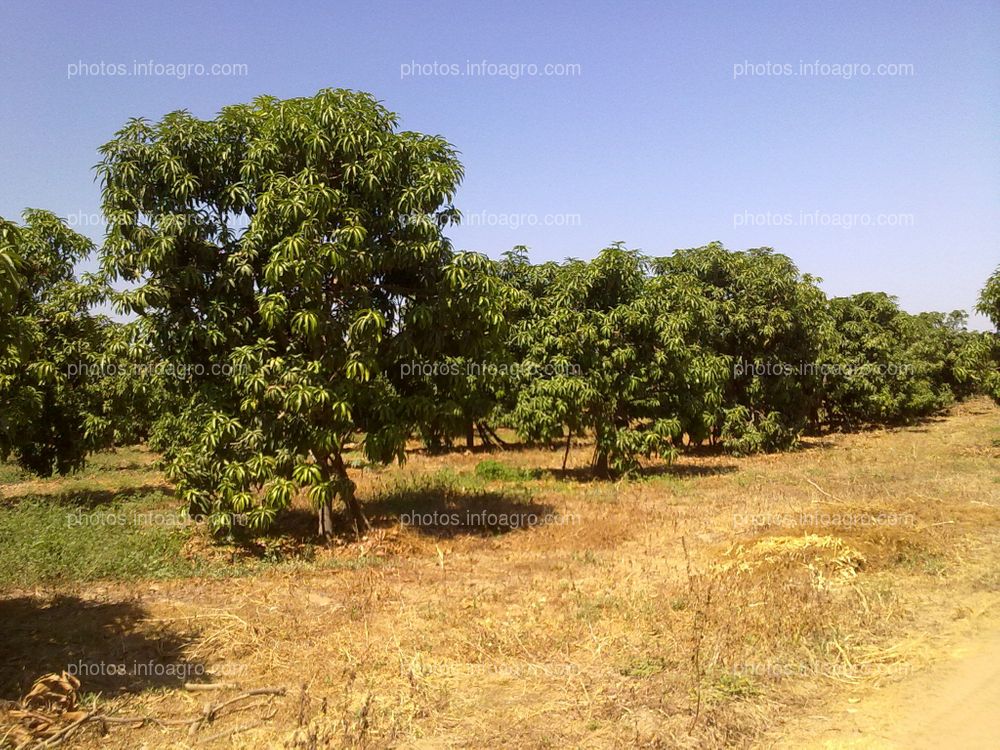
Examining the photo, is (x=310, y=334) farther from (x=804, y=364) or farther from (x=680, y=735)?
(x=804, y=364)

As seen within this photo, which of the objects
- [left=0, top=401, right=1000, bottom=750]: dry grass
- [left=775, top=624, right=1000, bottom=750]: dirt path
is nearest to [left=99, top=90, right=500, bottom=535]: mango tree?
[left=0, top=401, right=1000, bottom=750]: dry grass

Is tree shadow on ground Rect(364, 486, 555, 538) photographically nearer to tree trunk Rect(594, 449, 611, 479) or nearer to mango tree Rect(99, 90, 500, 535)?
mango tree Rect(99, 90, 500, 535)

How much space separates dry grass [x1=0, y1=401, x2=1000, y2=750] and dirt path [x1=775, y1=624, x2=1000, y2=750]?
27cm

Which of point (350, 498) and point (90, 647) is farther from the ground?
point (350, 498)

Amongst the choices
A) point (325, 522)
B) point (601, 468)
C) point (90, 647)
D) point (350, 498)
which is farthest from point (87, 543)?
point (601, 468)

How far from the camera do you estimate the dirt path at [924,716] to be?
4.78m

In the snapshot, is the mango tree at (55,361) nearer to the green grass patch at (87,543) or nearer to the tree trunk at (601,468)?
the green grass patch at (87,543)

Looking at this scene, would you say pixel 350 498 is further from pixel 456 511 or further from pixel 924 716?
pixel 924 716

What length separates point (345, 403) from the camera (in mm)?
9961

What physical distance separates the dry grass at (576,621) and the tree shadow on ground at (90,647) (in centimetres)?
6

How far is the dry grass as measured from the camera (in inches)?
212

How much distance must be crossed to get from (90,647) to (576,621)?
5.16m

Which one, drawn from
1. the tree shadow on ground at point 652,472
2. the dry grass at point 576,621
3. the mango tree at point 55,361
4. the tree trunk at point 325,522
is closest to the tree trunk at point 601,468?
the tree shadow on ground at point 652,472

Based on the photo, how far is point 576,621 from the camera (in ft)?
24.5
